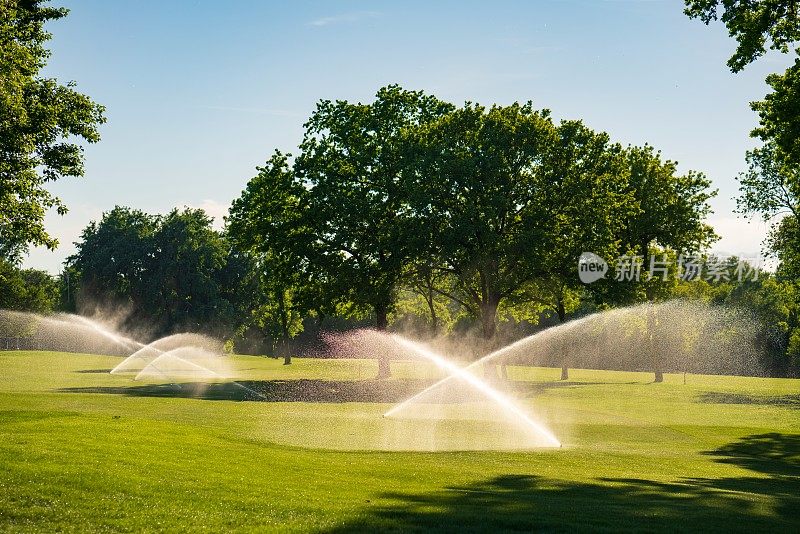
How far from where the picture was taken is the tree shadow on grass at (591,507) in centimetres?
1284

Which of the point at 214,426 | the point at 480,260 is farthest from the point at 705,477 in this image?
the point at 480,260

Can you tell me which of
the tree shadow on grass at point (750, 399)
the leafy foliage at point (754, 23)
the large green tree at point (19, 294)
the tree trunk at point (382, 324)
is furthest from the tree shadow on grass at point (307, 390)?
the large green tree at point (19, 294)

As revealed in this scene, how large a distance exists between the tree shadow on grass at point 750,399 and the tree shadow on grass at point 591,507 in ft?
118

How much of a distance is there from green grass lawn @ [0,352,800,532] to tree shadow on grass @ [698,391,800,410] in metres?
17.3

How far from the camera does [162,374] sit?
224ft

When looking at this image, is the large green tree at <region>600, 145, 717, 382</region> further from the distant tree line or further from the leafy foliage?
the leafy foliage

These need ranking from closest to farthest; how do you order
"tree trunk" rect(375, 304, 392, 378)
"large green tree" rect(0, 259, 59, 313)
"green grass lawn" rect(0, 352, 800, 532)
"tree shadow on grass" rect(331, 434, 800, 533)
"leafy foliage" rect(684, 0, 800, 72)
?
1. "tree shadow on grass" rect(331, 434, 800, 533)
2. "green grass lawn" rect(0, 352, 800, 532)
3. "leafy foliage" rect(684, 0, 800, 72)
4. "tree trunk" rect(375, 304, 392, 378)
5. "large green tree" rect(0, 259, 59, 313)

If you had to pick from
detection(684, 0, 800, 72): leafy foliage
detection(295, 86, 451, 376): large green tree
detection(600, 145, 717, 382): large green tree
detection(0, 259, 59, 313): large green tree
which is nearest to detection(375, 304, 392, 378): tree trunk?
detection(295, 86, 451, 376): large green tree

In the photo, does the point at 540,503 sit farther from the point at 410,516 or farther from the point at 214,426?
the point at 214,426

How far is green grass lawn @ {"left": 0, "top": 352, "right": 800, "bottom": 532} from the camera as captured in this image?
42.5 ft

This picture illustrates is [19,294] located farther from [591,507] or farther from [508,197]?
[591,507]

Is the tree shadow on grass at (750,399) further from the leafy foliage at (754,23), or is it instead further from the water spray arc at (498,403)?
the leafy foliage at (754,23)

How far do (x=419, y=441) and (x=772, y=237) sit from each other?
54.4m

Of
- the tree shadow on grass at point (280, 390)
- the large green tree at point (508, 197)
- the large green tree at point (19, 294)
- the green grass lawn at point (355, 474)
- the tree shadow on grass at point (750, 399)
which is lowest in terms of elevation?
the tree shadow on grass at point (280, 390)
